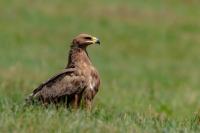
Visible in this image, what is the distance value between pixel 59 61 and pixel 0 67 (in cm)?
470

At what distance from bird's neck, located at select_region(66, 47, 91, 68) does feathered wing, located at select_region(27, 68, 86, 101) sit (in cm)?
25

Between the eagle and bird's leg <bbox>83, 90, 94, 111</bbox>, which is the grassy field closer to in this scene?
bird's leg <bbox>83, 90, 94, 111</bbox>

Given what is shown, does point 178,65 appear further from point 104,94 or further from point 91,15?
point 104,94

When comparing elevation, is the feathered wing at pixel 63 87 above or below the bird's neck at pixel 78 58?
below

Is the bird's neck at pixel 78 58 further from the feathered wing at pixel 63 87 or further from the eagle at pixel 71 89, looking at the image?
the feathered wing at pixel 63 87

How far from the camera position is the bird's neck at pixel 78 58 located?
1094 cm

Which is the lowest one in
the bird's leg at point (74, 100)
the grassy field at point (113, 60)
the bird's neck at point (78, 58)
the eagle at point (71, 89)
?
the grassy field at point (113, 60)

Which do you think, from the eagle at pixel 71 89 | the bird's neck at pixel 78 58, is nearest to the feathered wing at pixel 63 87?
the eagle at pixel 71 89

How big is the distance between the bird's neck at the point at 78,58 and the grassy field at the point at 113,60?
58 cm

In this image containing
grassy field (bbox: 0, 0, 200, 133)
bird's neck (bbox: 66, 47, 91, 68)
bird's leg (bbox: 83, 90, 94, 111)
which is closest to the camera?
grassy field (bbox: 0, 0, 200, 133)

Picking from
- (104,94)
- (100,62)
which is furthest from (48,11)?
(104,94)

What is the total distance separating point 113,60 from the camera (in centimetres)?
2747

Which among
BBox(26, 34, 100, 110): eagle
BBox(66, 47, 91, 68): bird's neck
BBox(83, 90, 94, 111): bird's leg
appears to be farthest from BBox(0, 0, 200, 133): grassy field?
BBox(66, 47, 91, 68): bird's neck

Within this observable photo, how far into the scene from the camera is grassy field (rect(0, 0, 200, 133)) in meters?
9.22
